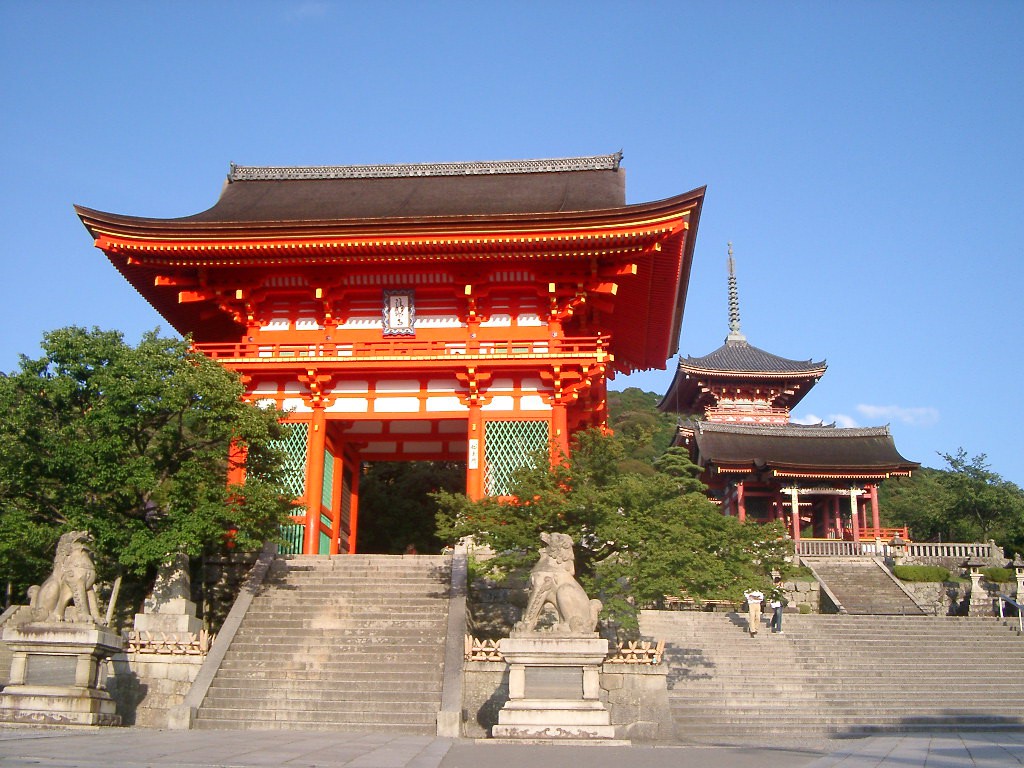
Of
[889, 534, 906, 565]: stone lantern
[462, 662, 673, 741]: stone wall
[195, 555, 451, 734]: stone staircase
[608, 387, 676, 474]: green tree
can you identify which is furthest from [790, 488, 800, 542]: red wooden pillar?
[462, 662, 673, 741]: stone wall

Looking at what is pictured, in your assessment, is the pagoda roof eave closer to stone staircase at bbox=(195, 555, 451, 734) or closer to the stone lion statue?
stone staircase at bbox=(195, 555, 451, 734)

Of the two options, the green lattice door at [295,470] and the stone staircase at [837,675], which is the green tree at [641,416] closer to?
the stone staircase at [837,675]

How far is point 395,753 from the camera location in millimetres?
9727

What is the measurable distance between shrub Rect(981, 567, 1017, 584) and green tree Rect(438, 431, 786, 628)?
18166 millimetres

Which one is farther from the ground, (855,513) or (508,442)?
(508,442)

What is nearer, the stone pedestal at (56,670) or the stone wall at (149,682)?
the stone pedestal at (56,670)

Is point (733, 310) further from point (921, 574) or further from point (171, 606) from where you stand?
point (171, 606)

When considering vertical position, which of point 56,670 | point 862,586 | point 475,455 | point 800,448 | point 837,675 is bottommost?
point 837,675

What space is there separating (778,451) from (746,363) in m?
8.48

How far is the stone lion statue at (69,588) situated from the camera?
13.1 meters

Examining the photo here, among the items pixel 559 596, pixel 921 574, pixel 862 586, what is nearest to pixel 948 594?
pixel 921 574

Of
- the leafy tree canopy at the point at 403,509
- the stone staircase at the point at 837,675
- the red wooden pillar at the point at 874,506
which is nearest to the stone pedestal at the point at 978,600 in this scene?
the stone staircase at the point at 837,675

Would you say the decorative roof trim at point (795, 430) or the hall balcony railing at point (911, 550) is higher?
the decorative roof trim at point (795, 430)

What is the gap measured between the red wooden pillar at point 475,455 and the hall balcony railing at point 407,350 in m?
1.41
